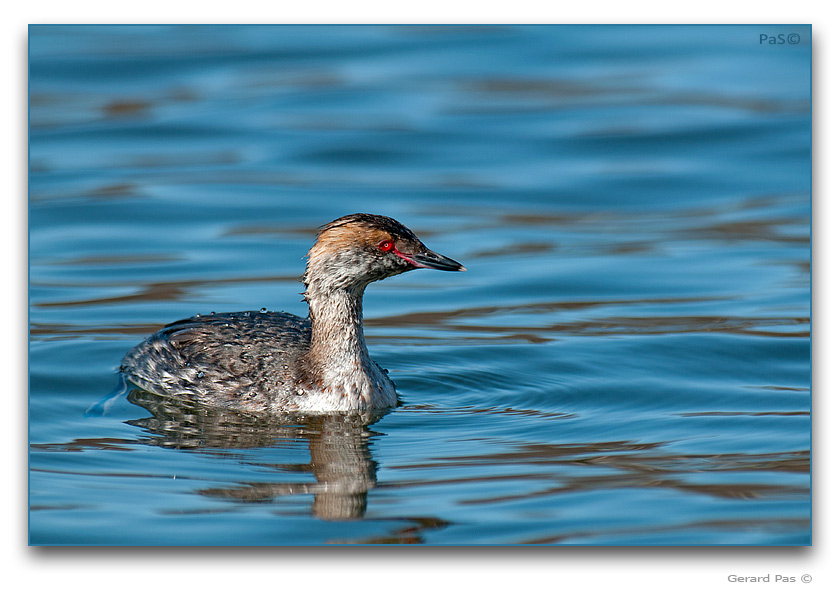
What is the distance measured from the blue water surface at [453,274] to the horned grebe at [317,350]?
0.22 metres

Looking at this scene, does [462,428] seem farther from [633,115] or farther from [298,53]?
[633,115]

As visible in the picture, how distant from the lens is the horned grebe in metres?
9.09

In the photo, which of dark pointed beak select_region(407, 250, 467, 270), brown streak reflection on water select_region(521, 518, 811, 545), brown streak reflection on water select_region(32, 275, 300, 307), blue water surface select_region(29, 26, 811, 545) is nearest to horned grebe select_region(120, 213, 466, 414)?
dark pointed beak select_region(407, 250, 467, 270)

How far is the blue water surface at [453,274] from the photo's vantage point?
24.7 feet

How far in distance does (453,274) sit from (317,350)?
3827 mm

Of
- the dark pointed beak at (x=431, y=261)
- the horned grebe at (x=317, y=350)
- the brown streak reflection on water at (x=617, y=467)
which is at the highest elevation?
the dark pointed beak at (x=431, y=261)

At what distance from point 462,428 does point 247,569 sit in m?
2.41

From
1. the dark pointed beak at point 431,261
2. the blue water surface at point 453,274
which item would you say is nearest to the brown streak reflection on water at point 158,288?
the blue water surface at point 453,274

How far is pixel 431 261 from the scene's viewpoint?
9000mm

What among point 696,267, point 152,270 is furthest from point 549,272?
point 152,270

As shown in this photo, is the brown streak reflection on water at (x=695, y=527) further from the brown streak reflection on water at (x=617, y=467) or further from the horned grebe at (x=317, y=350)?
the horned grebe at (x=317, y=350)

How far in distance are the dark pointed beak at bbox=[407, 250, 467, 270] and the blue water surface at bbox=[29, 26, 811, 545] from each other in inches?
41.9

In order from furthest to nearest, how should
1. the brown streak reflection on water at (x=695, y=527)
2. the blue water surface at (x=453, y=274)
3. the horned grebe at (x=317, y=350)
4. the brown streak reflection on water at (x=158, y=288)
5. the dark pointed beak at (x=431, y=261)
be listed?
the brown streak reflection on water at (x=158, y=288) < the horned grebe at (x=317, y=350) < the dark pointed beak at (x=431, y=261) < the blue water surface at (x=453, y=274) < the brown streak reflection on water at (x=695, y=527)

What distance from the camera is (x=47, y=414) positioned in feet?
30.1
